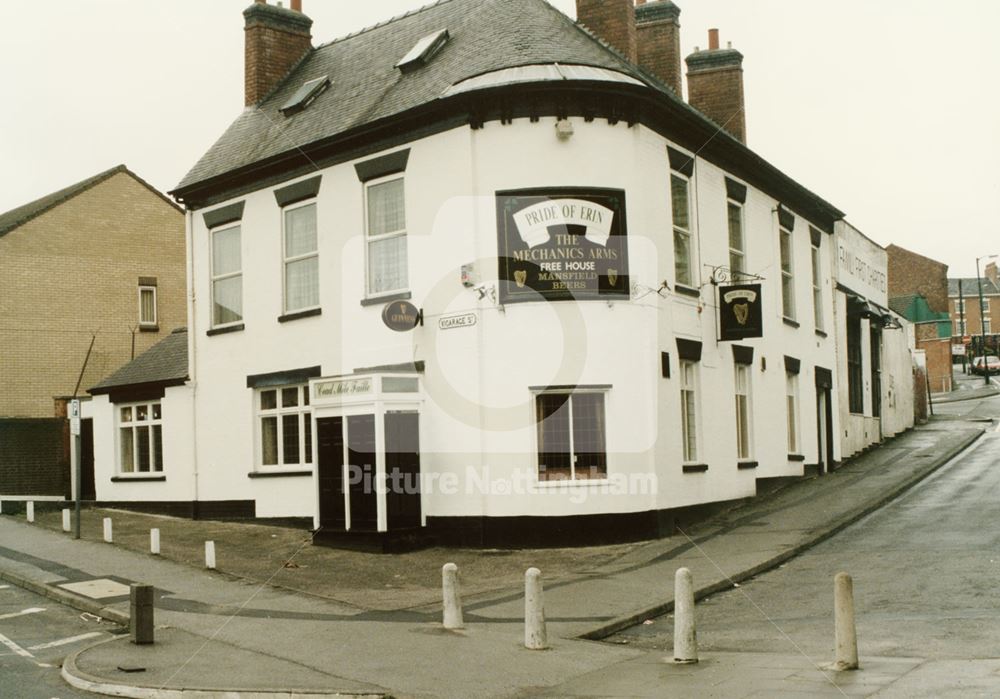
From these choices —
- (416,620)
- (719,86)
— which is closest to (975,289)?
(719,86)

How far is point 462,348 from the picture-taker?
19.3 metres

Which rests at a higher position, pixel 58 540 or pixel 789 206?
pixel 789 206

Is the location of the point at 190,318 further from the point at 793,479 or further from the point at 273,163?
the point at 793,479

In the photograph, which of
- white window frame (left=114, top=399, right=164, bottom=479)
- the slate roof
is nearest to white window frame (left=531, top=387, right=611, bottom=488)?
the slate roof

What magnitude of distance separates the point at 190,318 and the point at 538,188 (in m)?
10.3

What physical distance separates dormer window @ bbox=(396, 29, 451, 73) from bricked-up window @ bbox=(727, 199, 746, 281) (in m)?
7.16

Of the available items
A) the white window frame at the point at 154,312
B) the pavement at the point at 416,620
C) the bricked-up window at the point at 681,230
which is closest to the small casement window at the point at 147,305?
the white window frame at the point at 154,312

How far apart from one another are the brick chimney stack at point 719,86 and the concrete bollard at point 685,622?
1908 cm

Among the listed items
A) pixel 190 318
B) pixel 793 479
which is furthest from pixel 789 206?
pixel 190 318

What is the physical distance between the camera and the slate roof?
25.6 m

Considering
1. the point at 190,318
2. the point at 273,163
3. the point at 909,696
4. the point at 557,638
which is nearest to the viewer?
the point at 909,696

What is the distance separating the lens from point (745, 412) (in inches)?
944

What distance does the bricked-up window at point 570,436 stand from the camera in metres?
19.0

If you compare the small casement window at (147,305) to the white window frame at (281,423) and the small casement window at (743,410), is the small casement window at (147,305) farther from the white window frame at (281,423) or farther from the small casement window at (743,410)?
the small casement window at (743,410)
